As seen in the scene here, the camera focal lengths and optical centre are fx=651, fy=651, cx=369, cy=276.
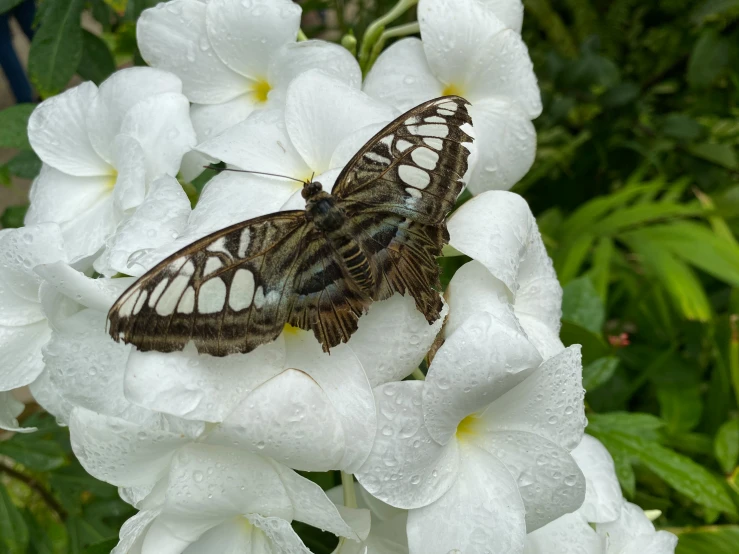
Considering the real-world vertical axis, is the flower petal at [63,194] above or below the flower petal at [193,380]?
below

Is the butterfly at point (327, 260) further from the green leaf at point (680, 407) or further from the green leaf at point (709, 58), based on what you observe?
the green leaf at point (709, 58)

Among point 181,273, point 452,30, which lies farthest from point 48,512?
point 452,30

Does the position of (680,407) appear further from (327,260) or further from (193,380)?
(193,380)

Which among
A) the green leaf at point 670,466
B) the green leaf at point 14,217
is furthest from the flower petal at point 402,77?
the green leaf at point 14,217

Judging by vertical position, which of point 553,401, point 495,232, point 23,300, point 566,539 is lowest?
point 566,539

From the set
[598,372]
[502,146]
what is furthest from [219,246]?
[598,372]
